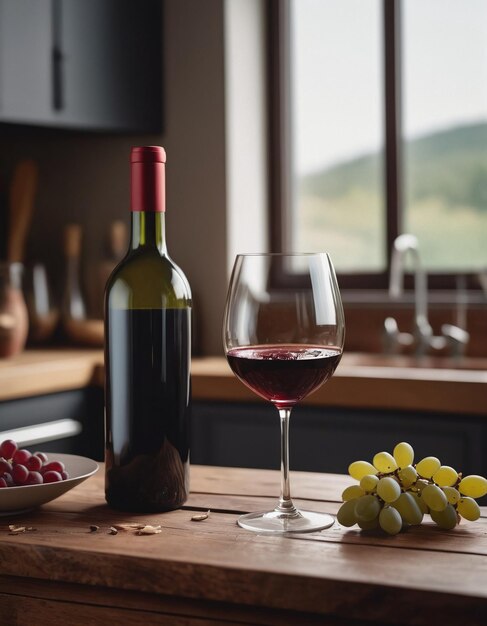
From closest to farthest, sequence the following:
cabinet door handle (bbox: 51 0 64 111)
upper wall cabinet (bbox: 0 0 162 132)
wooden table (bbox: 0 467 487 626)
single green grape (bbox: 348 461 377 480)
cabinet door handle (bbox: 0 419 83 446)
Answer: wooden table (bbox: 0 467 487 626) < single green grape (bbox: 348 461 377 480) < cabinet door handle (bbox: 0 419 83 446) < upper wall cabinet (bbox: 0 0 162 132) < cabinet door handle (bbox: 51 0 64 111)

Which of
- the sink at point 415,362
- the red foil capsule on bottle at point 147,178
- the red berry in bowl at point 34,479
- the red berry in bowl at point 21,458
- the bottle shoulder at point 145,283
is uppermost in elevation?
the red foil capsule on bottle at point 147,178

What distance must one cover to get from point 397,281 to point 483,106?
63 cm

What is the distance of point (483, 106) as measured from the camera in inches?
113

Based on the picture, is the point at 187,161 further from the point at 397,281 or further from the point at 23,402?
the point at 23,402

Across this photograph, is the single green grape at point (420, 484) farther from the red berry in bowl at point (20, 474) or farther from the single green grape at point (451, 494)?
the red berry in bowl at point (20, 474)

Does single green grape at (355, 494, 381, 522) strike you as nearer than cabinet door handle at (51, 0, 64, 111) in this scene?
Yes

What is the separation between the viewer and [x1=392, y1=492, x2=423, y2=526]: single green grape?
95cm

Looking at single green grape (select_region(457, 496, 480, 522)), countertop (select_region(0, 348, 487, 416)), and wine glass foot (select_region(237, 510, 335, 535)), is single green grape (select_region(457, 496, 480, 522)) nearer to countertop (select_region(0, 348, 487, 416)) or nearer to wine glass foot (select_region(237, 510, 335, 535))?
wine glass foot (select_region(237, 510, 335, 535))

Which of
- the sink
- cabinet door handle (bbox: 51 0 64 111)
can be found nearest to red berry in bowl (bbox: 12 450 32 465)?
the sink

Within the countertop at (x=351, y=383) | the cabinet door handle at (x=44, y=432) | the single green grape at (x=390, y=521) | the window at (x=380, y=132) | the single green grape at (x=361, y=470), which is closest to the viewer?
the single green grape at (x=390, y=521)

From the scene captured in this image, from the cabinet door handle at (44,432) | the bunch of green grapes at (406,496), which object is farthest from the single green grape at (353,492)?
the cabinet door handle at (44,432)

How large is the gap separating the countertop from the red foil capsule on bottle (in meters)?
1.31

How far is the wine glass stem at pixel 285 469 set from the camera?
959 mm

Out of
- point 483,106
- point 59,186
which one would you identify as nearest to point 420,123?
point 483,106
